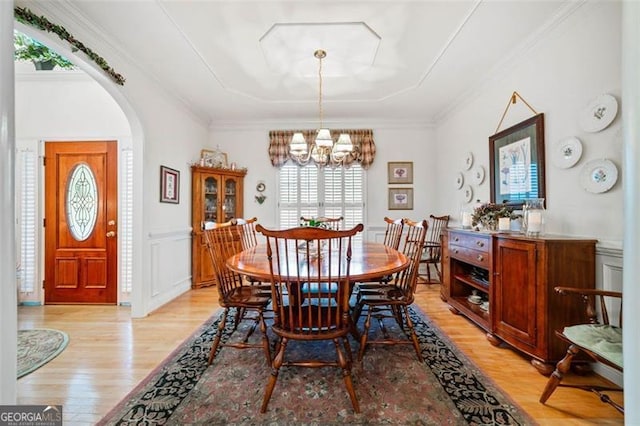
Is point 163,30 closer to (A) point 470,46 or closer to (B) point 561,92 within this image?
(A) point 470,46

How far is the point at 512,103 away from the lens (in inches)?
106

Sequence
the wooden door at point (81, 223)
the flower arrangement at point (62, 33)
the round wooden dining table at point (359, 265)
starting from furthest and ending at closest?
the wooden door at point (81, 223), the flower arrangement at point (62, 33), the round wooden dining table at point (359, 265)

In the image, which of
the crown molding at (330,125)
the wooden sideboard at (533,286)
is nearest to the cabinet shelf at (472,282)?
the wooden sideboard at (533,286)

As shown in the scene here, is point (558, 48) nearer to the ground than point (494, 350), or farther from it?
farther from it

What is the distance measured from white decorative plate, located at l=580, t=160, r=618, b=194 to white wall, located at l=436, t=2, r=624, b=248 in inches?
1.2

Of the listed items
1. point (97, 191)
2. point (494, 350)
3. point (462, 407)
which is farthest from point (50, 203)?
point (494, 350)

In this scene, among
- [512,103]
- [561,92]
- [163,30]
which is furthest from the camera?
[512,103]

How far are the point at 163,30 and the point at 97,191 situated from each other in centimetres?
Result: 216

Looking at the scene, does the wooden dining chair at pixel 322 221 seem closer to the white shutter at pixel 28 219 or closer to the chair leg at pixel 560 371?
the chair leg at pixel 560 371

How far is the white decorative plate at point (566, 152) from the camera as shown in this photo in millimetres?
1981

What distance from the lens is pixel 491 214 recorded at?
2.54m

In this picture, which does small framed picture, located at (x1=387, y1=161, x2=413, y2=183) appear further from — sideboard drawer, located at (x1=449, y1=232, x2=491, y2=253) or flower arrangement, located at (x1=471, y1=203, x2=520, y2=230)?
flower arrangement, located at (x1=471, y1=203, x2=520, y2=230)

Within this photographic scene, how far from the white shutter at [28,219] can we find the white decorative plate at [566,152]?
553 centimetres

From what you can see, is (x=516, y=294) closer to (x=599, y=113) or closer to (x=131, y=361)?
(x=599, y=113)
